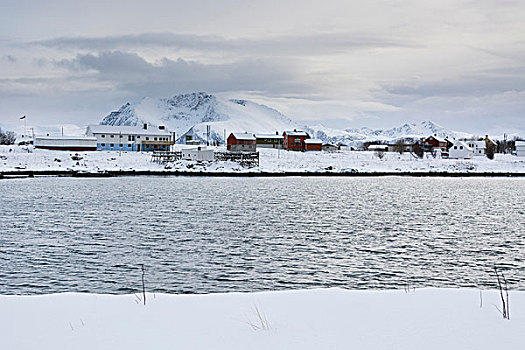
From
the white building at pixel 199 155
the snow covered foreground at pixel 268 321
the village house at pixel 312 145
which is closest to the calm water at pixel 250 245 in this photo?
the snow covered foreground at pixel 268 321

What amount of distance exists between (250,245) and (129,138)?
104 metres

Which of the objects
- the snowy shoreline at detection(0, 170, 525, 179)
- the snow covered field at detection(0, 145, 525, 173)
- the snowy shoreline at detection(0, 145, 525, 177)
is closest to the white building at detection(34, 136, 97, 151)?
the snow covered field at detection(0, 145, 525, 173)

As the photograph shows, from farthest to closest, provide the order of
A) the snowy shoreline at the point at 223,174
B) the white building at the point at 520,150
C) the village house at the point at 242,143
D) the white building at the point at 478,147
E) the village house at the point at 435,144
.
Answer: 1. the village house at the point at 435,144
2. the white building at the point at 478,147
3. the white building at the point at 520,150
4. the village house at the point at 242,143
5. the snowy shoreline at the point at 223,174

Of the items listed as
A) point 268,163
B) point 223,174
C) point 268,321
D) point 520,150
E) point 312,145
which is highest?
point 312,145

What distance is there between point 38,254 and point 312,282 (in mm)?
12120

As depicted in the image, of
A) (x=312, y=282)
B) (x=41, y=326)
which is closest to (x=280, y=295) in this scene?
(x=41, y=326)

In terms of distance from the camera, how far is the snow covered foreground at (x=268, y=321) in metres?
7.65

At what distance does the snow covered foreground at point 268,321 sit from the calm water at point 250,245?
6143mm

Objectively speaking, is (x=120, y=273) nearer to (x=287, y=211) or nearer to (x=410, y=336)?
(x=410, y=336)

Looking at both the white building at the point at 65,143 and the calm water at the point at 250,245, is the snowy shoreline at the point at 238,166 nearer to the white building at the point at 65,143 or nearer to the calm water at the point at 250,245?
the white building at the point at 65,143

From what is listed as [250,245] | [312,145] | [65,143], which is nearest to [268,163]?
[312,145]

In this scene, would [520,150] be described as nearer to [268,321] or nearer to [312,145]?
[312,145]

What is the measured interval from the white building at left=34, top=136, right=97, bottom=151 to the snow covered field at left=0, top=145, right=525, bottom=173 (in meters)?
4.73

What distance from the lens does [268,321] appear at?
28.5ft
